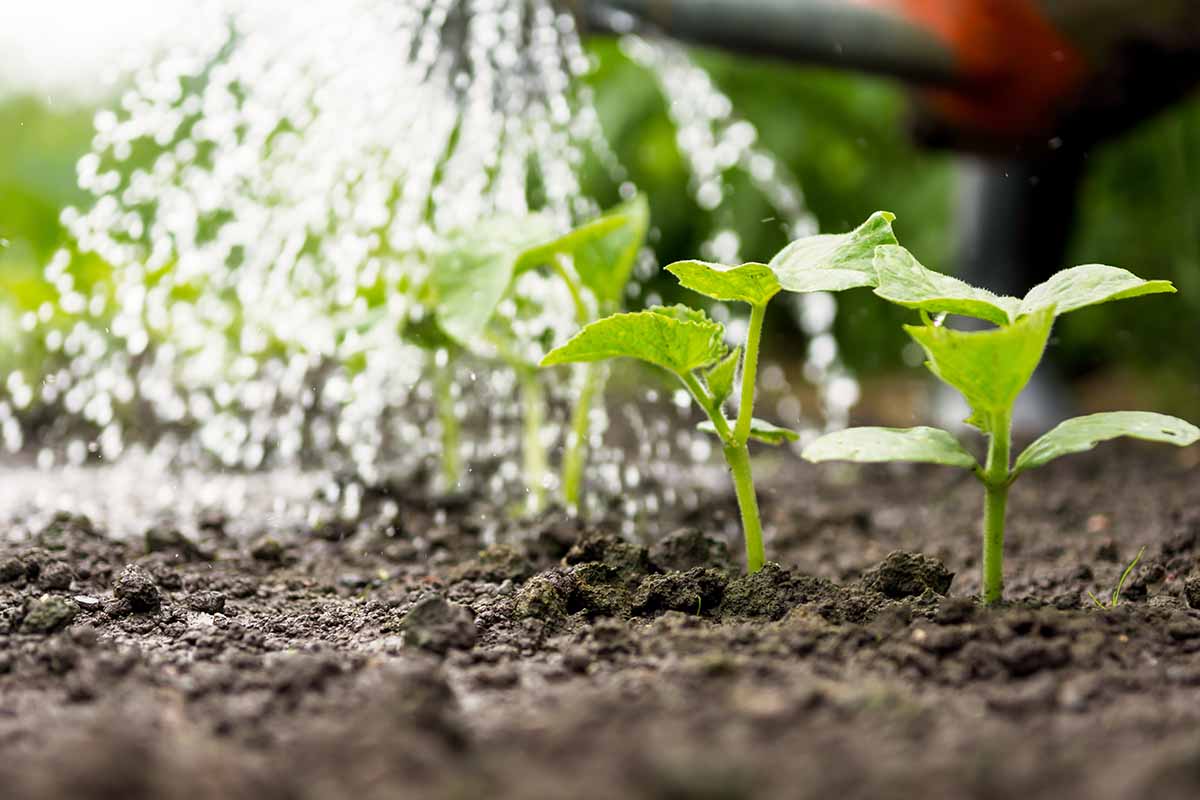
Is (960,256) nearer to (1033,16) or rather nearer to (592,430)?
(1033,16)

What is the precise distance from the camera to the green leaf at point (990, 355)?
77 cm

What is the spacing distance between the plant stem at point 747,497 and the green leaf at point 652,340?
9 centimetres

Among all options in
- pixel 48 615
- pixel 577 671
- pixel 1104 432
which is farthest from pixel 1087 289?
pixel 48 615

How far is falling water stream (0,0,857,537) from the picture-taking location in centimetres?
176

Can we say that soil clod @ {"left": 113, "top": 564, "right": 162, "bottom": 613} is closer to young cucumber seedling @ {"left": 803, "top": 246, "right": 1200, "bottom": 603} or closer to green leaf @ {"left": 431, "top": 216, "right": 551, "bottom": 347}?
green leaf @ {"left": 431, "top": 216, "right": 551, "bottom": 347}

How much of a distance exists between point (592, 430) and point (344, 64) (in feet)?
2.63

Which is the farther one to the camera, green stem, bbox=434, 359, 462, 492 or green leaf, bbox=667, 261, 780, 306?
green stem, bbox=434, 359, 462, 492

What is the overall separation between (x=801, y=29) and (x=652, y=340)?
1.46 m

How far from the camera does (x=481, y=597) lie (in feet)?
3.39

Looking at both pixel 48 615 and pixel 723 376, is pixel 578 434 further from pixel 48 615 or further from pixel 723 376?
pixel 48 615

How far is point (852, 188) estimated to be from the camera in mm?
3656

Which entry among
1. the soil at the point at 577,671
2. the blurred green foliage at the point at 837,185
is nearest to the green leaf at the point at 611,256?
the soil at the point at 577,671

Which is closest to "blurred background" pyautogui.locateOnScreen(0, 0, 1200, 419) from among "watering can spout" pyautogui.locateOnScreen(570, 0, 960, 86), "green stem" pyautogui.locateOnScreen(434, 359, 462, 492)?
"watering can spout" pyautogui.locateOnScreen(570, 0, 960, 86)

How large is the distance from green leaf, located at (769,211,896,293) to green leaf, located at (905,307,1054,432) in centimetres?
8
